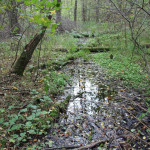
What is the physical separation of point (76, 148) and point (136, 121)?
1.51 metres

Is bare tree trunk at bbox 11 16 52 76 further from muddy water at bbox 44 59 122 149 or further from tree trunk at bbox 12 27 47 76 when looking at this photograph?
muddy water at bbox 44 59 122 149

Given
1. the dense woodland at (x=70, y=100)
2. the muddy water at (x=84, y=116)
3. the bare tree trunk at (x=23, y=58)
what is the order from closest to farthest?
the dense woodland at (x=70, y=100) < the muddy water at (x=84, y=116) < the bare tree trunk at (x=23, y=58)

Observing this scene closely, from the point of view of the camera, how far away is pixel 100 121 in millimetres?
3277

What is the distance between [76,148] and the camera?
2.59m

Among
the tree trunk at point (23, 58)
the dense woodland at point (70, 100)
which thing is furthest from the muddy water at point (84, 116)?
the tree trunk at point (23, 58)

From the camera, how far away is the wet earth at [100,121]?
2707mm

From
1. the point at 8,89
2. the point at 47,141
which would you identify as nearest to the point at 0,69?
the point at 8,89

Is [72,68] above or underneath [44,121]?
above

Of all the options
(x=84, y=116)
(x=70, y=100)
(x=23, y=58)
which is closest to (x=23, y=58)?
(x=23, y=58)

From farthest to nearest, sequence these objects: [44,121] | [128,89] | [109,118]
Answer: [128,89]
[109,118]
[44,121]

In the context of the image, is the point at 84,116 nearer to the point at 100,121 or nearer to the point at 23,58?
the point at 100,121

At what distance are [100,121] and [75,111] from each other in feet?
2.25

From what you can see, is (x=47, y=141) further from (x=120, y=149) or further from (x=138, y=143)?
(x=138, y=143)

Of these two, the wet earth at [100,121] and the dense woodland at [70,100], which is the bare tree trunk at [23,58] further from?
the wet earth at [100,121]
